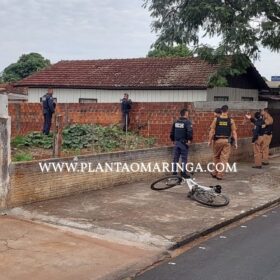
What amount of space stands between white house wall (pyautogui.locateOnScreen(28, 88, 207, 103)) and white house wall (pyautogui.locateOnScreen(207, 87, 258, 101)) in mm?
756

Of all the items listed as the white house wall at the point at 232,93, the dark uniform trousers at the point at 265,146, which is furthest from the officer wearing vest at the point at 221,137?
the white house wall at the point at 232,93

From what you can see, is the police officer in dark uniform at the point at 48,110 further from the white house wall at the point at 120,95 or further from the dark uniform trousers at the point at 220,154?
the white house wall at the point at 120,95

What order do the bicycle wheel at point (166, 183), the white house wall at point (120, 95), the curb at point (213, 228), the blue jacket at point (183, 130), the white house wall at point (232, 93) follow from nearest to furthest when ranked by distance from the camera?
the curb at point (213, 228) < the bicycle wheel at point (166, 183) < the blue jacket at point (183, 130) < the white house wall at point (120, 95) < the white house wall at point (232, 93)

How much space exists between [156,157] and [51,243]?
596cm

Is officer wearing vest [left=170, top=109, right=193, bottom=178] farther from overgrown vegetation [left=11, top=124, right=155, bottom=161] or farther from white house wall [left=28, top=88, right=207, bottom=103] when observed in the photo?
white house wall [left=28, top=88, right=207, bottom=103]

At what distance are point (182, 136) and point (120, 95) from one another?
41.2 feet

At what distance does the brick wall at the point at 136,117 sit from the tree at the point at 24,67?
103ft

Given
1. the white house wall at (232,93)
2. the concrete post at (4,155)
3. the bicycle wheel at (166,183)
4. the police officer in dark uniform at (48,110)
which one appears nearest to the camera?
the concrete post at (4,155)

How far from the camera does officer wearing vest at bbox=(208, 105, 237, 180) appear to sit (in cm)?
1238

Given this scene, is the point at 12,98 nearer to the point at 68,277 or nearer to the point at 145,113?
the point at 145,113

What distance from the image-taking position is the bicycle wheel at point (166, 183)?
10578 millimetres

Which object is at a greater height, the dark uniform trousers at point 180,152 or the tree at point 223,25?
the tree at point 223,25

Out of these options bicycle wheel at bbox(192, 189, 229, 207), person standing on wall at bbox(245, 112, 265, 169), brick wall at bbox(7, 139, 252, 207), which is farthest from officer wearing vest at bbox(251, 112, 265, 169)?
bicycle wheel at bbox(192, 189, 229, 207)

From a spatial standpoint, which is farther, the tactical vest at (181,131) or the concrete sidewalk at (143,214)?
the tactical vest at (181,131)
